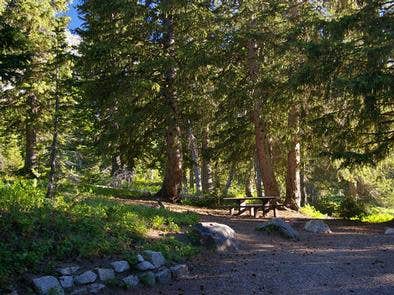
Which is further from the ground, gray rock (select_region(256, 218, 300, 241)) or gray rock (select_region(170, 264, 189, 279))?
gray rock (select_region(256, 218, 300, 241))

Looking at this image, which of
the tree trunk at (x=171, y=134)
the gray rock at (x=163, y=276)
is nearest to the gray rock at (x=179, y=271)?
the gray rock at (x=163, y=276)

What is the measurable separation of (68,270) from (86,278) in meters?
0.32

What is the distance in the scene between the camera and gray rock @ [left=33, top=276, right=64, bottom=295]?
6742 mm

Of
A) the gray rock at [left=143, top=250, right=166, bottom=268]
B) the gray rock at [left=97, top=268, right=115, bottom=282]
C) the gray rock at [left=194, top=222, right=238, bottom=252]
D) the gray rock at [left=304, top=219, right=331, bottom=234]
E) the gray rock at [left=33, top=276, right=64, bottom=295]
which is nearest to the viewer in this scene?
the gray rock at [left=33, top=276, right=64, bottom=295]

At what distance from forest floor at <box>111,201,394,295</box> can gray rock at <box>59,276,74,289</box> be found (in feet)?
3.14

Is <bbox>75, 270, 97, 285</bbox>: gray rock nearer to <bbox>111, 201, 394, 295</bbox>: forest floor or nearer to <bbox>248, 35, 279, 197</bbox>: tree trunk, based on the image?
<bbox>111, 201, 394, 295</bbox>: forest floor

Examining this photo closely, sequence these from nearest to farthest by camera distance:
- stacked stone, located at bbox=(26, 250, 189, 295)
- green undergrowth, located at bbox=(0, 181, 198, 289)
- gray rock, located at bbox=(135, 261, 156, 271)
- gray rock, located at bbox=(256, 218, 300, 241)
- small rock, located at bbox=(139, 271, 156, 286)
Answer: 1. stacked stone, located at bbox=(26, 250, 189, 295)
2. green undergrowth, located at bbox=(0, 181, 198, 289)
3. small rock, located at bbox=(139, 271, 156, 286)
4. gray rock, located at bbox=(135, 261, 156, 271)
5. gray rock, located at bbox=(256, 218, 300, 241)

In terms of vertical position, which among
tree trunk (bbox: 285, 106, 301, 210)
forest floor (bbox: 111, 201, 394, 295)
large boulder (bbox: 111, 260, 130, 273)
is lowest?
forest floor (bbox: 111, 201, 394, 295)

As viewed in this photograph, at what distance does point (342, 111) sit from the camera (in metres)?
15.4

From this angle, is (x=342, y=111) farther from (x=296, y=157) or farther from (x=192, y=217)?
(x=192, y=217)

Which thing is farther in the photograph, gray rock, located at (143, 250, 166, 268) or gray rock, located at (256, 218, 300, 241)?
gray rock, located at (256, 218, 300, 241)

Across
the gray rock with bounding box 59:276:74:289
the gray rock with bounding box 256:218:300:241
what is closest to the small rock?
the gray rock with bounding box 59:276:74:289

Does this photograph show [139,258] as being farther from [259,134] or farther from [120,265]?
[259,134]

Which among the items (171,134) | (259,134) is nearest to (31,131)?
(171,134)
